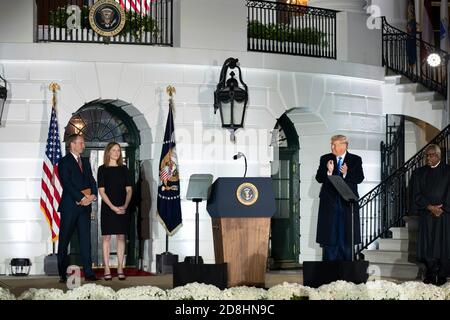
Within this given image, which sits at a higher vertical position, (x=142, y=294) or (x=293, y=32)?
(x=293, y=32)

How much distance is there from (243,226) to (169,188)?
15.5 feet

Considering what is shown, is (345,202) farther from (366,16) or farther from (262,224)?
(366,16)

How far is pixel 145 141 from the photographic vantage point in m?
20.7

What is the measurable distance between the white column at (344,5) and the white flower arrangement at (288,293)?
10961mm

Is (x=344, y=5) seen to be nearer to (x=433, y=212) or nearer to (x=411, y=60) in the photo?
(x=411, y=60)

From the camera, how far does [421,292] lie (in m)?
12.9

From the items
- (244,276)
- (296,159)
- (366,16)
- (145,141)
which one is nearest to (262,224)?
(244,276)

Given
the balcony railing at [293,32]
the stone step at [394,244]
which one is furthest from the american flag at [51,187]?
the stone step at [394,244]

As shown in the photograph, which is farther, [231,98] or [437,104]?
[437,104]

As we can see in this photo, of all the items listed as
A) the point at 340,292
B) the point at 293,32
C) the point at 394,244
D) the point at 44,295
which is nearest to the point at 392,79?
the point at 293,32

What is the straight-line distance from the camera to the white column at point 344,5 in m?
22.9

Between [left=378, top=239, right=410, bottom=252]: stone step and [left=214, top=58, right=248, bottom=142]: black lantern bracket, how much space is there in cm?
305

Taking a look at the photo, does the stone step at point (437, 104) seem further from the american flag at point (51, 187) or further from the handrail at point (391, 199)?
the american flag at point (51, 187)
